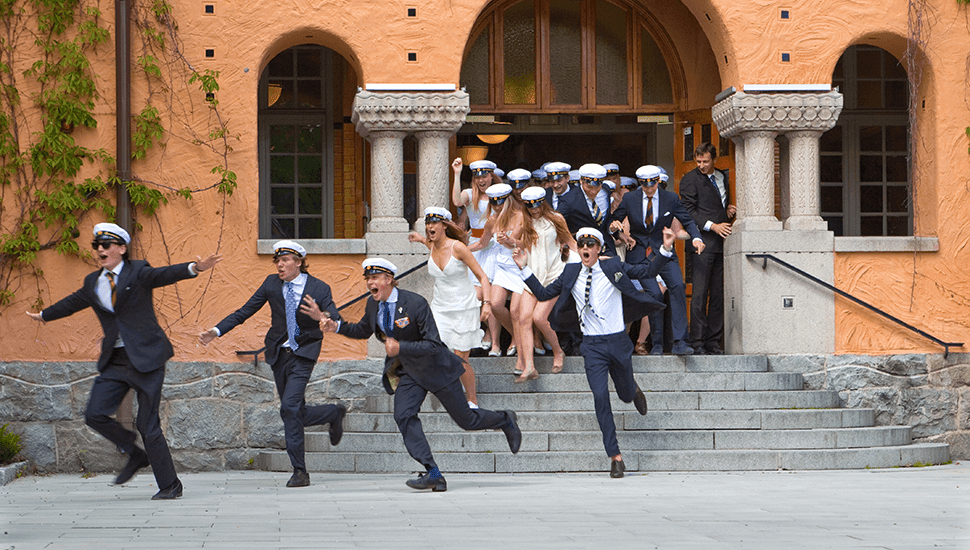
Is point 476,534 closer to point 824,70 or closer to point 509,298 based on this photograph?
point 509,298

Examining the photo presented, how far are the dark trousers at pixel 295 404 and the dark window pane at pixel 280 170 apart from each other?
18.3 ft

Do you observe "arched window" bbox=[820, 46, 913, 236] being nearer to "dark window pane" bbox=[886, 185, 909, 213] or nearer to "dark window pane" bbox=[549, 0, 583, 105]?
"dark window pane" bbox=[886, 185, 909, 213]

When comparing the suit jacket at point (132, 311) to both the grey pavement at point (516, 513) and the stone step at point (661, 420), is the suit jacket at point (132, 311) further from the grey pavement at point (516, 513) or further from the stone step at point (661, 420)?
the stone step at point (661, 420)

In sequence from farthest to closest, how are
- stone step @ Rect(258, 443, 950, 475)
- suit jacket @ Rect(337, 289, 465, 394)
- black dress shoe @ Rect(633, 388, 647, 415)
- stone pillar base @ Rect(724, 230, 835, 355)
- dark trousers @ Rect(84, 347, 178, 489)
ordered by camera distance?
stone pillar base @ Rect(724, 230, 835, 355), black dress shoe @ Rect(633, 388, 647, 415), stone step @ Rect(258, 443, 950, 475), suit jacket @ Rect(337, 289, 465, 394), dark trousers @ Rect(84, 347, 178, 489)

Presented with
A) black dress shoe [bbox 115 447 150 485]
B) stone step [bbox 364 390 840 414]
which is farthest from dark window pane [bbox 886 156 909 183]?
black dress shoe [bbox 115 447 150 485]

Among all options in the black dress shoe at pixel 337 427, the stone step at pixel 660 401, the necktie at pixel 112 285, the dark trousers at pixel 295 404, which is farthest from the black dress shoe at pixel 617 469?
the necktie at pixel 112 285

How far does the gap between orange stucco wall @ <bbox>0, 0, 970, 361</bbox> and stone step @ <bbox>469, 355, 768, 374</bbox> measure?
1.30 m

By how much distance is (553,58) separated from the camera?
13.9 metres

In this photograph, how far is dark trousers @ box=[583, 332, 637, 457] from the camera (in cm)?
930

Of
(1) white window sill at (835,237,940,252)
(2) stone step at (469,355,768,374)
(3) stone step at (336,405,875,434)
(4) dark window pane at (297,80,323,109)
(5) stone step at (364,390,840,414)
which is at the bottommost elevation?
(3) stone step at (336,405,875,434)

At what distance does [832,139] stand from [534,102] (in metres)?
3.73

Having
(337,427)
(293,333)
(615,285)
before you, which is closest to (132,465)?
(293,333)

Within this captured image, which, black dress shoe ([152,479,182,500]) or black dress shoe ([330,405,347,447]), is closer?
black dress shoe ([152,479,182,500])

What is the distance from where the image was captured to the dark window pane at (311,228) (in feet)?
46.2
